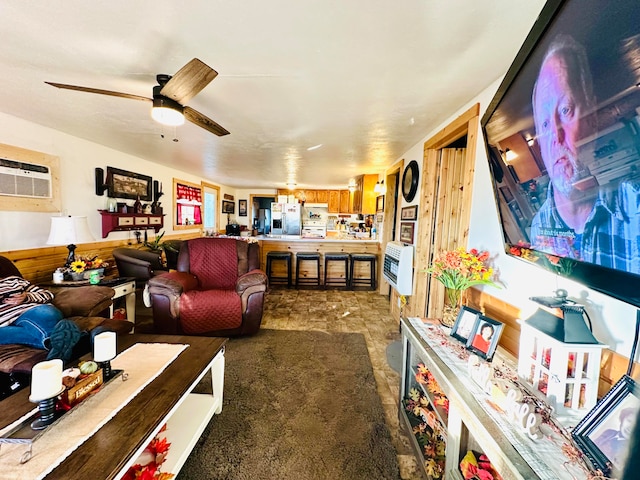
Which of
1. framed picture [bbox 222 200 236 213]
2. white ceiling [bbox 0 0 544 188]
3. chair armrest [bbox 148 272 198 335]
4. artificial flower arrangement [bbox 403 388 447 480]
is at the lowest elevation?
artificial flower arrangement [bbox 403 388 447 480]

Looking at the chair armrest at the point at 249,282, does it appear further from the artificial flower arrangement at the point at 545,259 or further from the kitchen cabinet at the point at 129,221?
the artificial flower arrangement at the point at 545,259

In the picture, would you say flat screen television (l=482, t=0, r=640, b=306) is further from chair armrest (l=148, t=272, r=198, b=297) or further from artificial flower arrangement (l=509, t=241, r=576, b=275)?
chair armrest (l=148, t=272, r=198, b=297)

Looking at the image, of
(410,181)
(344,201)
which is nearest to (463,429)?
(410,181)

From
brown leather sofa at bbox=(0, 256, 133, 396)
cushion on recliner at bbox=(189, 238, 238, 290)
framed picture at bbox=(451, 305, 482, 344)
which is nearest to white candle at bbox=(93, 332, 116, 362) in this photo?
brown leather sofa at bbox=(0, 256, 133, 396)

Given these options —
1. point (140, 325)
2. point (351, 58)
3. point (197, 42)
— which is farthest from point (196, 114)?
point (140, 325)

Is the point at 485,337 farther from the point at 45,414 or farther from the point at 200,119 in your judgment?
the point at 200,119

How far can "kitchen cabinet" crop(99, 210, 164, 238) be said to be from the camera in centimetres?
346

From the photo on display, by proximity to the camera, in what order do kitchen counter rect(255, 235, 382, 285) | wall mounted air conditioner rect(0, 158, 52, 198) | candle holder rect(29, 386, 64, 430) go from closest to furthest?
candle holder rect(29, 386, 64, 430), wall mounted air conditioner rect(0, 158, 52, 198), kitchen counter rect(255, 235, 382, 285)

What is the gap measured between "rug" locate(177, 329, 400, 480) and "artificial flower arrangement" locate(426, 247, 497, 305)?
1.00m

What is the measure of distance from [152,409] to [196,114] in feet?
5.69

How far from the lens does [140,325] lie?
3.23 meters

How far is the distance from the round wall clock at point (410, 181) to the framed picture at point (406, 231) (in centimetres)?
31

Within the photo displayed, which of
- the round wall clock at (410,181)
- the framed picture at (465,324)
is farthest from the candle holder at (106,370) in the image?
the round wall clock at (410,181)

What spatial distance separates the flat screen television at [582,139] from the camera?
610 millimetres
